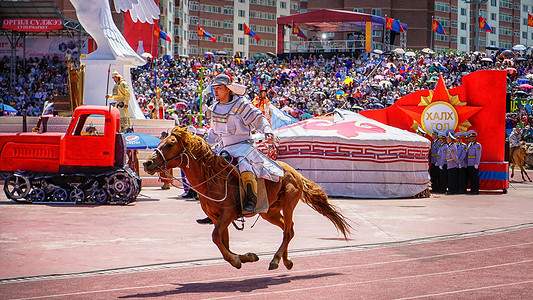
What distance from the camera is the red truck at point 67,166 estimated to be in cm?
1645

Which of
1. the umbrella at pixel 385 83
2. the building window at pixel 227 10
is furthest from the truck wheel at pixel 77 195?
the building window at pixel 227 10

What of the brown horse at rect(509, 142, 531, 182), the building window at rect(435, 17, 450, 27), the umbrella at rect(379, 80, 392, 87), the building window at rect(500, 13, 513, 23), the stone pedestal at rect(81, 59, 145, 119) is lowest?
the brown horse at rect(509, 142, 531, 182)

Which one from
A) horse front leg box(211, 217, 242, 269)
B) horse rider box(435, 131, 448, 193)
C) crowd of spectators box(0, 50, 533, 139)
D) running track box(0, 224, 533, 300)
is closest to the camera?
running track box(0, 224, 533, 300)

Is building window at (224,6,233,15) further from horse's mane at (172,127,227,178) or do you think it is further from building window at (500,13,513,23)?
horse's mane at (172,127,227,178)

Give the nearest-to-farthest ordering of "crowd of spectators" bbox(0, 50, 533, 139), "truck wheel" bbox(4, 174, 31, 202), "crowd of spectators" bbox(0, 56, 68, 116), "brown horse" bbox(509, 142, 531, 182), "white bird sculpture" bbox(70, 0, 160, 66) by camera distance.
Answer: "truck wheel" bbox(4, 174, 31, 202), "white bird sculpture" bbox(70, 0, 160, 66), "brown horse" bbox(509, 142, 531, 182), "crowd of spectators" bbox(0, 50, 533, 139), "crowd of spectators" bbox(0, 56, 68, 116)

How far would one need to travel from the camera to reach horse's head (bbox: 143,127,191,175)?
7840 mm

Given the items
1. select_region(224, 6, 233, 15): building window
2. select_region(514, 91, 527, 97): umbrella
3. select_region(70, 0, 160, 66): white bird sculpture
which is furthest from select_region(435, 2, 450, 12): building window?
select_region(70, 0, 160, 66): white bird sculpture

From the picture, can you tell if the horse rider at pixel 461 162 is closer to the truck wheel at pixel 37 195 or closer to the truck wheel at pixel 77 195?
the truck wheel at pixel 77 195

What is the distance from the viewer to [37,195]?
16.5m

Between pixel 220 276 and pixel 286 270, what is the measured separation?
0.94m

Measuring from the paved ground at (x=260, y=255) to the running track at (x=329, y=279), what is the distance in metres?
0.01

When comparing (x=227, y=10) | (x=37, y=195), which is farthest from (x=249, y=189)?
(x=227, y=10)

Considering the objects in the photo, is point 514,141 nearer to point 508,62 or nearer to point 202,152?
point 508,62

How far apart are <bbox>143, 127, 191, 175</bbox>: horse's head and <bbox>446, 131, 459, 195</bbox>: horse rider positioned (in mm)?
14848
